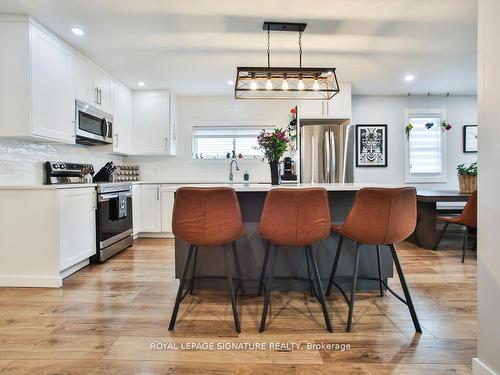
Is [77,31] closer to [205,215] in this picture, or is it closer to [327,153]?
[205,215]

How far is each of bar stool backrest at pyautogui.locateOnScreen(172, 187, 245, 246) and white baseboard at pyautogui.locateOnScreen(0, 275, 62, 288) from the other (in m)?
1.62

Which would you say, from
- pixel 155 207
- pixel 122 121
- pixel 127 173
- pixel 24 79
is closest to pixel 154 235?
pixel 155 207

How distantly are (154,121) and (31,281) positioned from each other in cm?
300

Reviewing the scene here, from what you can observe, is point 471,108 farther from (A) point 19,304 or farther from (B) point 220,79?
(A) point 19,304

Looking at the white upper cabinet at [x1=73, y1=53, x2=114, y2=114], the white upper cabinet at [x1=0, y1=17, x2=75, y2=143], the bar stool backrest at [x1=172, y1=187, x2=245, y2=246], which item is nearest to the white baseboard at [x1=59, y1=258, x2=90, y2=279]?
the white upper cabinet at [x1=0, y1=17, x2=75, y2=143]

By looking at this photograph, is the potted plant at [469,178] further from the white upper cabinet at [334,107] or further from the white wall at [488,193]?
the white wall at [488,193]

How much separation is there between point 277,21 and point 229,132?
271cm

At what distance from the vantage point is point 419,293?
251 cm

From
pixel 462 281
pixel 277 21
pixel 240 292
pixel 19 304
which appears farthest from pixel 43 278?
pixel 462 281

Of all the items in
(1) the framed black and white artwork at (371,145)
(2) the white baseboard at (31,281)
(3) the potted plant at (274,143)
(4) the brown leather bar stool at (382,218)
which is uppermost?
(1) the framed black and white artwork at (371,145)

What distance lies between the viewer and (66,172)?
359 cm

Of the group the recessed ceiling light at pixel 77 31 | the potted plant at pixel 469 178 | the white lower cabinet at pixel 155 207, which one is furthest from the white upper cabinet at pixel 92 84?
the potted plant at pixel 469 178

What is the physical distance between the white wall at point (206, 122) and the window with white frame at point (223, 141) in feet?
0.31

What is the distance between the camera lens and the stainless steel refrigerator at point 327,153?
450cm
